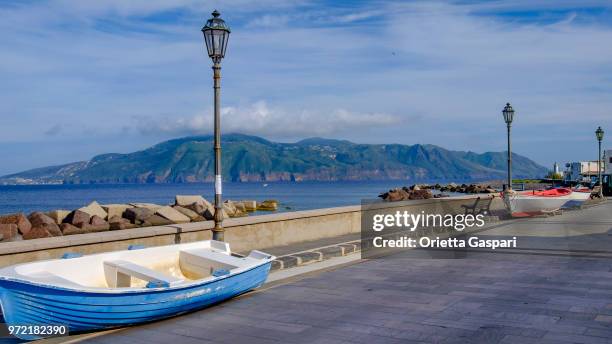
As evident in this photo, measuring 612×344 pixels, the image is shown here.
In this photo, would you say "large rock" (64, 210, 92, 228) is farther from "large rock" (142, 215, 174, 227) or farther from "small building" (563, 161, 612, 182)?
"small building" (563, 161, 612, 182)

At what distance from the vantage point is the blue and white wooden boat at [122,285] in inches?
314

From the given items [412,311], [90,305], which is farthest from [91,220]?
[412,311]

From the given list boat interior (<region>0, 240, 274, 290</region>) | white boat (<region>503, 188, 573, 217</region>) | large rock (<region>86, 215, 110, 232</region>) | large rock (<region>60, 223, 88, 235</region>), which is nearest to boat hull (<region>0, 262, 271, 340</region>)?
boat interior (<region>0, 240, 274, 290</region>)

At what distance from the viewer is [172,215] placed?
87.9ft

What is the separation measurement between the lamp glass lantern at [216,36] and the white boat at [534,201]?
18291mm

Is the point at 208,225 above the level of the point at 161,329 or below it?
above

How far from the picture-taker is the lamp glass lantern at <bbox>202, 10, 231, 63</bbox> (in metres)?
13.0

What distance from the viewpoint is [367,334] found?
836cm

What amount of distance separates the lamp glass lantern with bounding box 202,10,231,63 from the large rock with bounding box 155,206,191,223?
13.9 m

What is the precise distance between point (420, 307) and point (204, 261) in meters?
3.96

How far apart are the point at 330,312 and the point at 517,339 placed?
284cm

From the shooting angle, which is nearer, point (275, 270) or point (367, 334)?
point (367, 334)

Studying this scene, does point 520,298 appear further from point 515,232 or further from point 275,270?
point 515,232

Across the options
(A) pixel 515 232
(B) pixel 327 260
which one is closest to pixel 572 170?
(A) pixel 515 232
